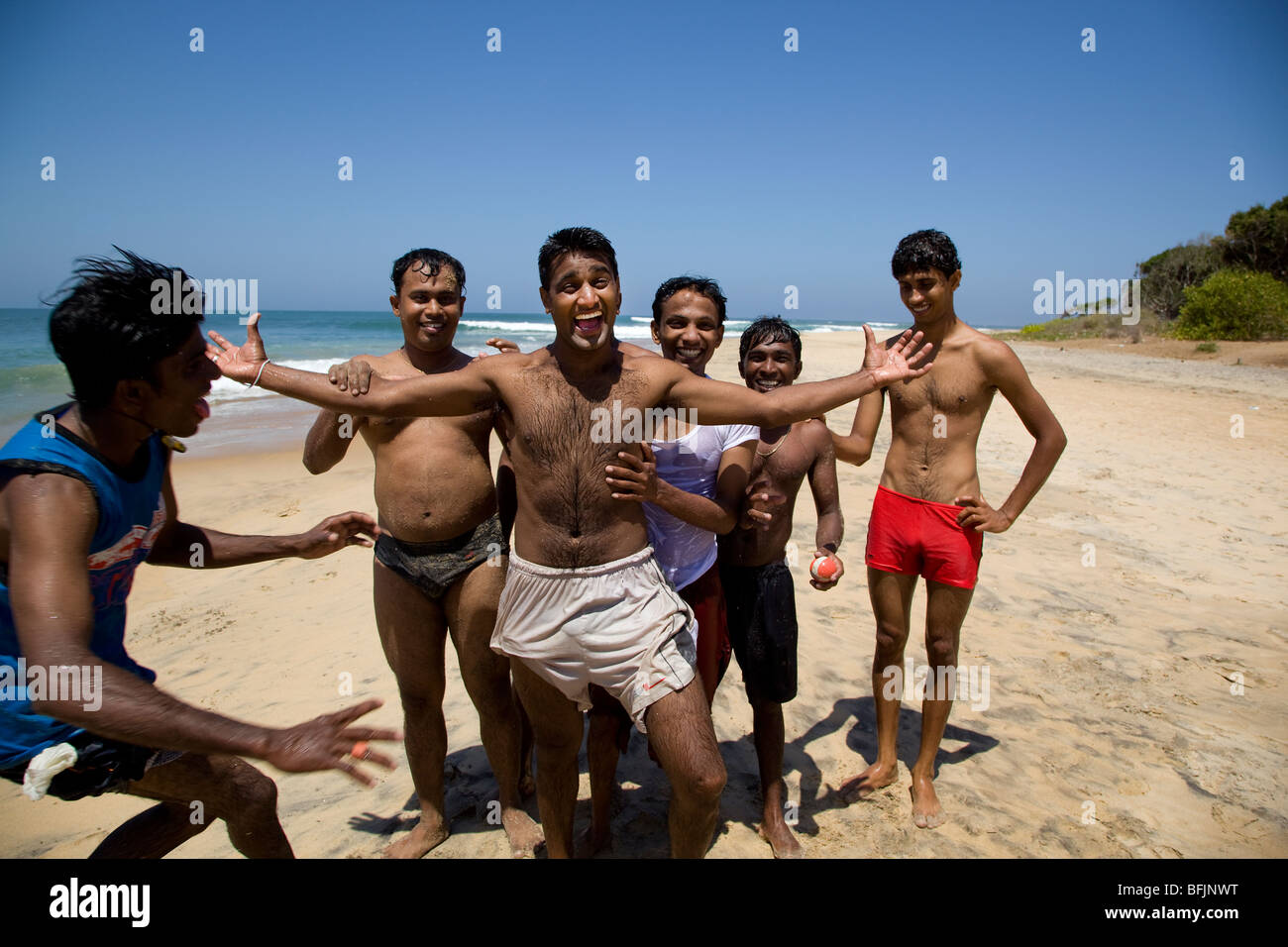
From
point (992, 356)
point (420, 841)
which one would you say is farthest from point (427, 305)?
point (992, 356)

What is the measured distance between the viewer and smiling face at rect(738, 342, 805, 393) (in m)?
3.32

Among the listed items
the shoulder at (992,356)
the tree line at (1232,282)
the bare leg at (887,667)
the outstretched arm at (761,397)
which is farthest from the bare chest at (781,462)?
the tree line at (1232,282)

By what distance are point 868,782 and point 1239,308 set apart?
28.3 m

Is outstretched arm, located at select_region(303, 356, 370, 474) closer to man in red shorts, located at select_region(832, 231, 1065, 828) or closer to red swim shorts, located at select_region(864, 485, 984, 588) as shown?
man in red shorts, located at select_region(832, 231, 1065, 828)

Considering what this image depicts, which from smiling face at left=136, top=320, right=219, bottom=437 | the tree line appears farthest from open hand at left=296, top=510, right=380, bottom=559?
the tree line

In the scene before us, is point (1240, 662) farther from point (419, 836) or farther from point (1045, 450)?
point (419, 836)

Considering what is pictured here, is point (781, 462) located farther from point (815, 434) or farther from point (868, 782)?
point (868, 782)

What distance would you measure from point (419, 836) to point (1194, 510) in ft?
28.5

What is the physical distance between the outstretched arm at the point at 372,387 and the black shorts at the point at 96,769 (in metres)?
1.20

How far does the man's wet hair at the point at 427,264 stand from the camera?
337 centimetres

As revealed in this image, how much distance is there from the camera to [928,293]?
11.9ft

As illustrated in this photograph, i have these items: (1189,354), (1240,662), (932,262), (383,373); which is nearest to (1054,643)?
(1240,662)

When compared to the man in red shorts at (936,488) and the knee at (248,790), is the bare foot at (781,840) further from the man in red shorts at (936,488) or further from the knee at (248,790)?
the knee at (248,790)

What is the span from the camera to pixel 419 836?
3.36 metres
